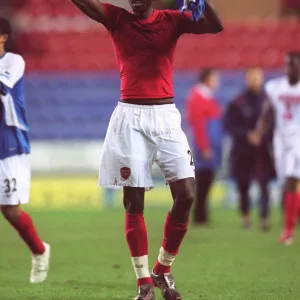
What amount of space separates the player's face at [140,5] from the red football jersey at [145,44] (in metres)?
0.06

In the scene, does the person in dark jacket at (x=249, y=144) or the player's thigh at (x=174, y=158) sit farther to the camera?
the person in dark jacket at (x=249, y=144)

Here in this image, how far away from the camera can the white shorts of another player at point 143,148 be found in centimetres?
639

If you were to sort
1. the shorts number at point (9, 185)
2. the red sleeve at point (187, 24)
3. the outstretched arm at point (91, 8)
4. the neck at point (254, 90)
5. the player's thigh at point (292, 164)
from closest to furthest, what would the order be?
the outstretched arm at point (91, 8) < the red sleeve at point (187, 24) < the shorts number at point (9, 185) < the player's thigh at point (292, 164) < the neck at point (254, 90)

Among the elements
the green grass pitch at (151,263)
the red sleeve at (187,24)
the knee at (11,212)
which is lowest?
the green grass pitch at (151,263)

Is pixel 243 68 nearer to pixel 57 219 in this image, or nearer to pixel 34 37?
pixel 34 37

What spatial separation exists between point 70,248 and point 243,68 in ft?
33.8

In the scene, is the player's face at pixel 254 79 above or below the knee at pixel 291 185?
above

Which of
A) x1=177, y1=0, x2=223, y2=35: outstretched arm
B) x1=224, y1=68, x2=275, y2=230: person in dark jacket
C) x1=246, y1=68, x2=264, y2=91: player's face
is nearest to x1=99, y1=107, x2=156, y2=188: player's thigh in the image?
x1=177, y1=0, x2=223, y2=35: outstretched arm

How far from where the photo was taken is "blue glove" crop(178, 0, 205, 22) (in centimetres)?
625

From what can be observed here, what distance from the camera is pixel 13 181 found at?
7.41 metres

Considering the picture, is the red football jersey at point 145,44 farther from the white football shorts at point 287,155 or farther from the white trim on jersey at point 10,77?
the white football shorts at point 287,155

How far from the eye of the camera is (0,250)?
401 inches

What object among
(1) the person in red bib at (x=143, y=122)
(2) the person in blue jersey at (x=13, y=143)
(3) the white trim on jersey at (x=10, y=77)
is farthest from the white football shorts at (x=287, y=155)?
(1) the person in red bib at (x=143, y=122)

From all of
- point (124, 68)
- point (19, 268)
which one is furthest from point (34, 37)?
point (124, 68)
